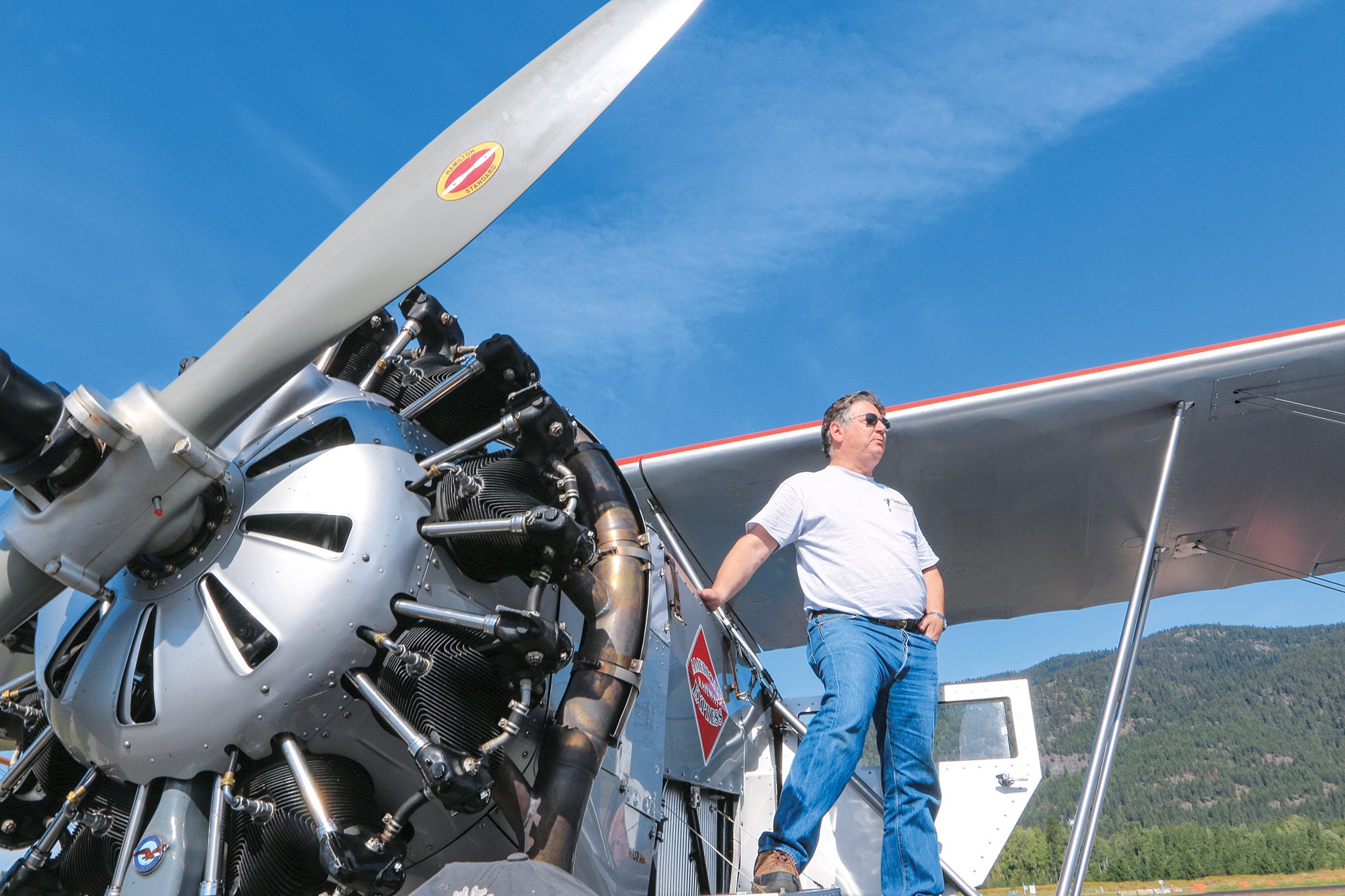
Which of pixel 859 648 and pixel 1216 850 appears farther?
pixel 1216 850

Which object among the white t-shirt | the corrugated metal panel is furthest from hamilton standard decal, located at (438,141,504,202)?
the corrugated metal panel

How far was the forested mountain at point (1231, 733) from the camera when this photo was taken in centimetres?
2623

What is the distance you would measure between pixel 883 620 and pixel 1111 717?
64.9 inches

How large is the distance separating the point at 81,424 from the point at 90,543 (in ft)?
1.24

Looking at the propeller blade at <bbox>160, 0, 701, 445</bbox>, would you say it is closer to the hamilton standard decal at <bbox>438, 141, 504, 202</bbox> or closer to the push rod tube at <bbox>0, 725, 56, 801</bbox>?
the hamilton standard decal at <bbox>438, 141, 504, 202</bbox>

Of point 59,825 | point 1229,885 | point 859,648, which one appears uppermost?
point 1229,885

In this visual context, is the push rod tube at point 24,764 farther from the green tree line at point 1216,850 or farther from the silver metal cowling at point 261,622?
the green tree line at point 1216,850

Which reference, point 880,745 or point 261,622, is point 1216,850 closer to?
point 880,745

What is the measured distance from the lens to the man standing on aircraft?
3473 millimetres

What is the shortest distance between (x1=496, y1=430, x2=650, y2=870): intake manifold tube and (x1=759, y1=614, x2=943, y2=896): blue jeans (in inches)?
25.5

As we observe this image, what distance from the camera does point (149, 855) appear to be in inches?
119

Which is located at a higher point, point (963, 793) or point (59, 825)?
point (963, 793)

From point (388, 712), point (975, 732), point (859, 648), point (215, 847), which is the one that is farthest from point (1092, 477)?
point (215, 847)

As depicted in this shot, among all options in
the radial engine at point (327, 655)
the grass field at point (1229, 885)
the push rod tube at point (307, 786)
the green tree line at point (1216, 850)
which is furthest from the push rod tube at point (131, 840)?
the green tree line at point (1216, 850)
